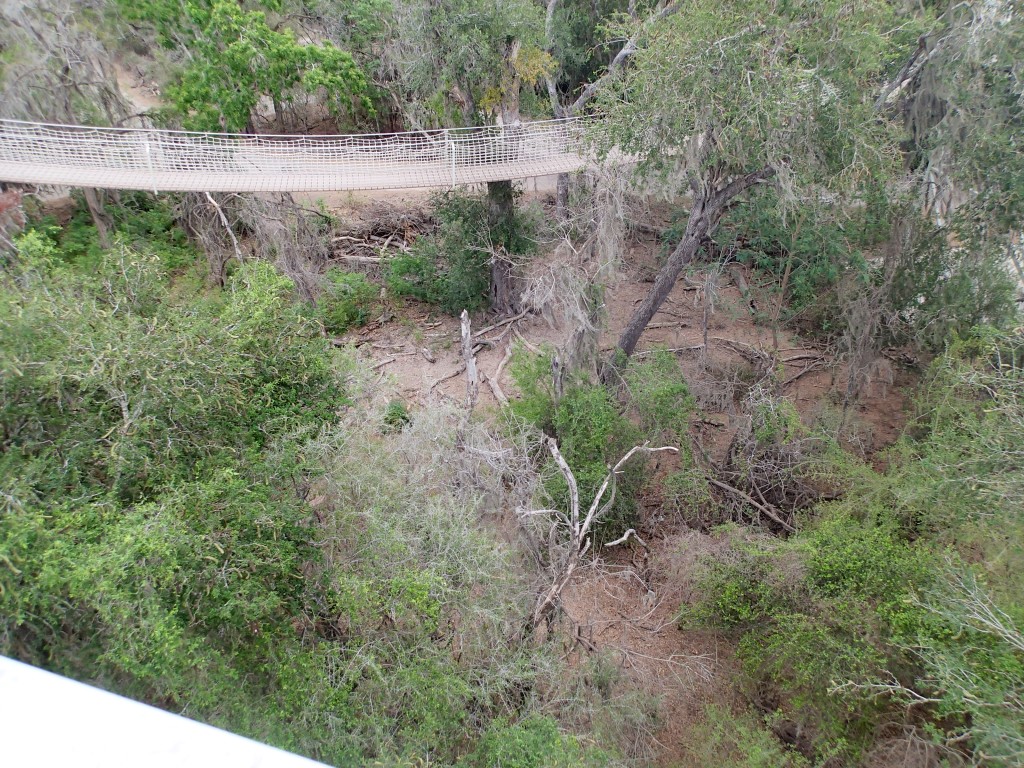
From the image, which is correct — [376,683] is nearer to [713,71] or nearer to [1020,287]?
[713,71]

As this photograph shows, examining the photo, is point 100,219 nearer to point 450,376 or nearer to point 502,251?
point 450,376

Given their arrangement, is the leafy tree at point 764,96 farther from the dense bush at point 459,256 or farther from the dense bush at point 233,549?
the dense bush at point 233,549

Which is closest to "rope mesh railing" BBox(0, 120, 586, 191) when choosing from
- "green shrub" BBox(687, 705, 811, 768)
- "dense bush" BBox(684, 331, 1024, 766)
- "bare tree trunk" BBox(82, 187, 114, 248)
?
"bare tree trunk" BBox(82, 187, 114, 248)

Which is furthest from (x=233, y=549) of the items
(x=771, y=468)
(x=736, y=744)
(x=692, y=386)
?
(x=692, y=386)

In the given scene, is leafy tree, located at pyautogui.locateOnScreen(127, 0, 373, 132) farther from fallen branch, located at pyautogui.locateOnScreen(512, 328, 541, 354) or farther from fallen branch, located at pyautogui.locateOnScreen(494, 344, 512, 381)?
fallen branch, located at pyautogui.locateOnScreen(494, 344, 512, 381)

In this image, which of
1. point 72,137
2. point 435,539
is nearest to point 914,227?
point 435,539

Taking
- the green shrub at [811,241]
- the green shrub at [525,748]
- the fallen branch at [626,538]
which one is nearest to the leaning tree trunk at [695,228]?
the green shrub at [811,241]
